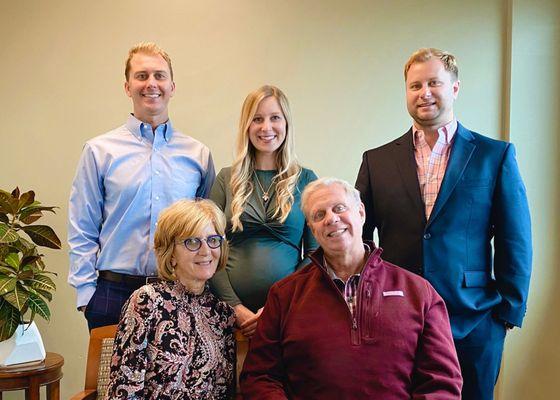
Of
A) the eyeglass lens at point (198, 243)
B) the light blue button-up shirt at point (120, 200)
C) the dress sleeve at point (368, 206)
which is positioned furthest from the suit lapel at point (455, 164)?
the light blue button-up shirt at point (120, 200)

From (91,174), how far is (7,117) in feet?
4.39

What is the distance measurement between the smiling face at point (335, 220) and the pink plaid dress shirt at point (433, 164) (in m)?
0.42

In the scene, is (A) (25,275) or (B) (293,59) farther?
(B) (293,59)

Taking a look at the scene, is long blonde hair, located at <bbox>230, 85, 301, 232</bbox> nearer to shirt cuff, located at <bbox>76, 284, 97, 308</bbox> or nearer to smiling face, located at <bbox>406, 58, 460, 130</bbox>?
smiling face, located at <bbox>406, 58, 460, 130</bbox>

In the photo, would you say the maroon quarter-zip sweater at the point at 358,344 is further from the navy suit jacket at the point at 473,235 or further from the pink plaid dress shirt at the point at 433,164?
the pink plaid dress shirt at the point at 433,164

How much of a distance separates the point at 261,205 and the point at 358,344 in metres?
0.75

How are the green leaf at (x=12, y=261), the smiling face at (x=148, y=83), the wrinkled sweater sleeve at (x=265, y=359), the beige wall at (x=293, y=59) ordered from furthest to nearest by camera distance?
the beige wall at (x=293, y=59)
the green leaf at (x=12, y=261)
the smiling face at (x=148, y=83)
the wrinkled sweater sleeve at (x=265, y=359)

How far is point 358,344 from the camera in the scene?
1.99 m

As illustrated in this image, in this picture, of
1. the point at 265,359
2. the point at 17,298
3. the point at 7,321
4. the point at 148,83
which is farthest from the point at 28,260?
the point at 265,359

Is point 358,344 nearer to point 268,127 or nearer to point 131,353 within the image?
point 131,353

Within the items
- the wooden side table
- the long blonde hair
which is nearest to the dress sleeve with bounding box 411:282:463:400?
the long blonde hair

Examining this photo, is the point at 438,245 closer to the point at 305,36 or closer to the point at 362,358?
the point at 362,358

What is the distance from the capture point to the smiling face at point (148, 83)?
262 cm

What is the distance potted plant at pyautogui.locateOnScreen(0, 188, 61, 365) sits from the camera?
9.85 feet
